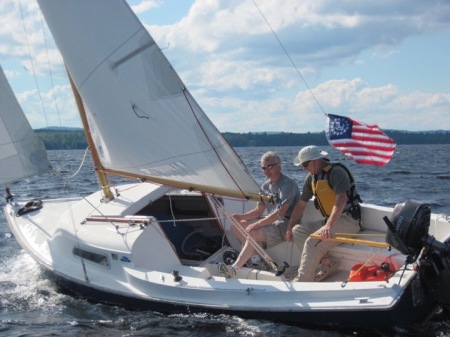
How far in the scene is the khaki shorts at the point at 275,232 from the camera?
310 inches

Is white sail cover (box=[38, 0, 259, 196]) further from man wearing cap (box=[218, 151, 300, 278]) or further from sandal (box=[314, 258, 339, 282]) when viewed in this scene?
sandal (box=[314, 258, 339, 282])

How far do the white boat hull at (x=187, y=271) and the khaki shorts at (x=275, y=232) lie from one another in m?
0.21

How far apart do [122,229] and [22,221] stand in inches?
113

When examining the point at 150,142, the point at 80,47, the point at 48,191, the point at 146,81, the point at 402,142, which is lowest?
the point at 402,142

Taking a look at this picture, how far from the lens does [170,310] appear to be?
709cm

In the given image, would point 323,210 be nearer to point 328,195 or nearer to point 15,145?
point 328,195

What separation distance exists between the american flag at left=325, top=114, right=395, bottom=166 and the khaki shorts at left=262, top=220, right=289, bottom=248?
4.03 ft

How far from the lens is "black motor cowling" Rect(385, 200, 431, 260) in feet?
19.7

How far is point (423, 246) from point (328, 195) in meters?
1.49

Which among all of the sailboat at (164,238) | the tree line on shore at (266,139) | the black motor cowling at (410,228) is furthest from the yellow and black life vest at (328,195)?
the tree line on shore at (266,139)

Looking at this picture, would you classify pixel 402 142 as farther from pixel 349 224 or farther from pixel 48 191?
pixel 349 224

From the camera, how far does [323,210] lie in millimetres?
7375

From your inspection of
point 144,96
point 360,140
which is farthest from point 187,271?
point 360,140

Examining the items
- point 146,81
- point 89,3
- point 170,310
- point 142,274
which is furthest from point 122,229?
point 89,3
